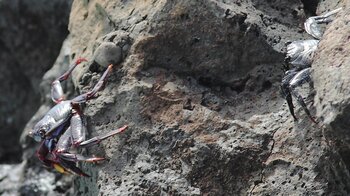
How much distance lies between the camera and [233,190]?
4324 mm

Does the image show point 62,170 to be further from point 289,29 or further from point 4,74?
point 4,74

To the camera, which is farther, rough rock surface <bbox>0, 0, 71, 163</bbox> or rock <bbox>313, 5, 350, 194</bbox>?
rough rock surface <bbox>0, 0, 71, 163</bbox>

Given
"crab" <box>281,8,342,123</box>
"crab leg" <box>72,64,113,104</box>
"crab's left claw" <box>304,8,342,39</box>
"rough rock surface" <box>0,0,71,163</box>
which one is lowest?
"rough rock surface" <box>0,0,71,163</box>

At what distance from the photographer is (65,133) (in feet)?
16.6

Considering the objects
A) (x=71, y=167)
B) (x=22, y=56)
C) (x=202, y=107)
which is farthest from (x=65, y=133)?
(x=22, y=56)

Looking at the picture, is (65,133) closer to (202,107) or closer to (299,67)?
(202,107)

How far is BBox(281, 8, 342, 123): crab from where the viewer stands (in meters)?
4.22

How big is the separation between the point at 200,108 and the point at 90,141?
Answer: 737mm

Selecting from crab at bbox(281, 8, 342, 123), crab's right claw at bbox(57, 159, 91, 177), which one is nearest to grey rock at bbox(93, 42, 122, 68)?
crab's right claw at bbox(57, 159, 91, 177)

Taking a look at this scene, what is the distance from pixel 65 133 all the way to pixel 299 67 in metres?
1.72

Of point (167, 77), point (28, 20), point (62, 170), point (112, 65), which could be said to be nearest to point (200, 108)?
point (167, 77)

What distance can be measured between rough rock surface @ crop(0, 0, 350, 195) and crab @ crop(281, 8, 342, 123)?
0.11 meters

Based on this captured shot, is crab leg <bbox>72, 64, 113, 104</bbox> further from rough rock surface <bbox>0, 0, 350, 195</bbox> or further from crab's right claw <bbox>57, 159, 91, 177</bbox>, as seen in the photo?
crab's right claw <bbox>57, 159, 91, 177</bbox>

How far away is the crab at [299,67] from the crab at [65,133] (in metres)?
1.05
